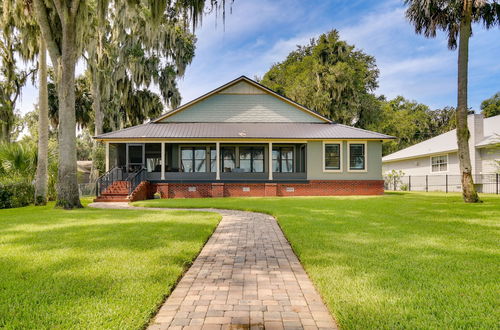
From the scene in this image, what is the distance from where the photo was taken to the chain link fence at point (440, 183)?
64.4 ft

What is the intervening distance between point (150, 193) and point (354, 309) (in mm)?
16179

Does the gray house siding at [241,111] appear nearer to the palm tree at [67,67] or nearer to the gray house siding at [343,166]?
the gray house siding at [343,166]

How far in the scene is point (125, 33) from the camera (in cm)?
2417

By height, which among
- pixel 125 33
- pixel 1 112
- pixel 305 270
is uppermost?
pixel 125 33

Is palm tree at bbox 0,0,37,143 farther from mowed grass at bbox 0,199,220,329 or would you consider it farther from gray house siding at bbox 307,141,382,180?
gray house siding at bbox 307,141,382,180

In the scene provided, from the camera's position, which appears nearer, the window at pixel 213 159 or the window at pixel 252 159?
the window at pixel 213 159

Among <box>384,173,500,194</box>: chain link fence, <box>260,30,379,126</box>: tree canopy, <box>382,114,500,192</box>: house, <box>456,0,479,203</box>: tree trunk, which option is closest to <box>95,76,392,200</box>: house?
<box>456,0,479,203</box>: tree trunk

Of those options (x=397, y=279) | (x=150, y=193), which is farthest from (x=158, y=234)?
(x=150, y=193)

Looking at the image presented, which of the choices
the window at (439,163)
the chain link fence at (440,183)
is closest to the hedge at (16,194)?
the chain link fence at (440,183)

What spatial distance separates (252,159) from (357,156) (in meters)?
6.40

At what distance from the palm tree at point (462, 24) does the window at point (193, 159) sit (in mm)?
13189

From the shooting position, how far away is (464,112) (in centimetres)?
1223

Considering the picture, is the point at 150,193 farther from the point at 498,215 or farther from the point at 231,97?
the point at 498,215

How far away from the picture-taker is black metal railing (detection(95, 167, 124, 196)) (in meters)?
16.2
